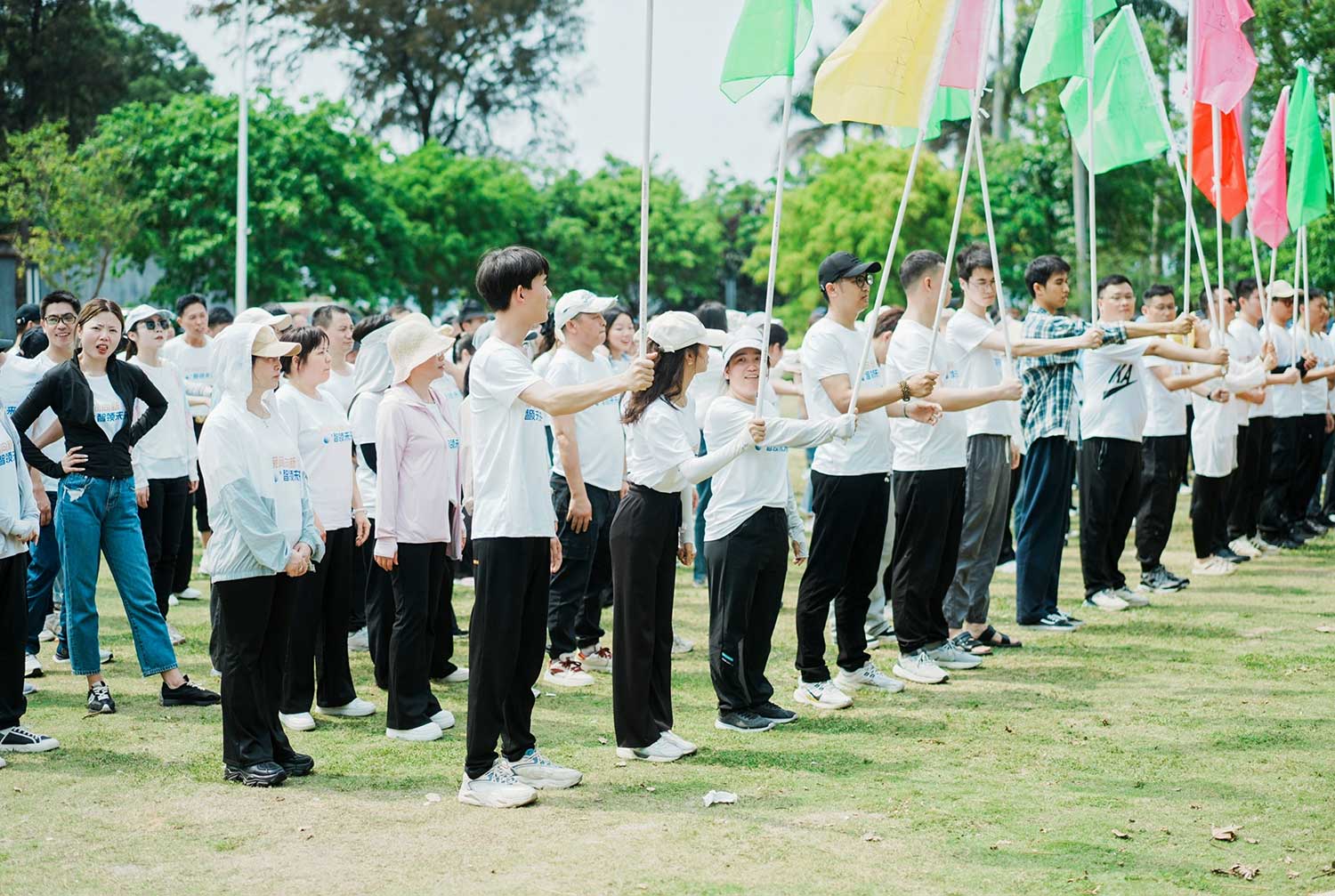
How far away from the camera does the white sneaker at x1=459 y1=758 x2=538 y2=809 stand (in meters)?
5.75

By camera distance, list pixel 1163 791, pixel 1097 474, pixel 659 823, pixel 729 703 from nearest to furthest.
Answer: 1. pixel 659 823
2. pixel 1163 791
3. pixel 729 703
4. pixel 1097 474

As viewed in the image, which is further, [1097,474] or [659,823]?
[1097,474]

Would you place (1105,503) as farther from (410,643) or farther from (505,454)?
(505,454)

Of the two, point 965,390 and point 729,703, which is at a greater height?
point 965,390

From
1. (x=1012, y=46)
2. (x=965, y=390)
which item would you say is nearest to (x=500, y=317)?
(x=965, y=390)

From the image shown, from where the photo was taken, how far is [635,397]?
21.5ft

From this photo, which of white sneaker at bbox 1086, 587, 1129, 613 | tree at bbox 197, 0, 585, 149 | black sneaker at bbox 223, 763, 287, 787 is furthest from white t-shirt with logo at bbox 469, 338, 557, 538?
tree at bbox 197, 0, 585, 149

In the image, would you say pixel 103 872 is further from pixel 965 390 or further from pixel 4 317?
pixel 4 317

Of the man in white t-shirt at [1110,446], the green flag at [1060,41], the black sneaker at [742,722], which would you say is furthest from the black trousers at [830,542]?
the man in white t-shirt at [1110,446]

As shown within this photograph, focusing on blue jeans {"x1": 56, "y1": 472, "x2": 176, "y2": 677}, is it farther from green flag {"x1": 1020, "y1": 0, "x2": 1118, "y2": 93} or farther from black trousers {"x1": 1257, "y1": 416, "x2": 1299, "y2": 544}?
black trousers {"x1": 1257, "y1": 416, "x2": 1299, "y2": 544}

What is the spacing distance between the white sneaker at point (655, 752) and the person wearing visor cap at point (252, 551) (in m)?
1.39

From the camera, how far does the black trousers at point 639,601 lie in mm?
6430

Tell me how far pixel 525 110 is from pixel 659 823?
44616mm

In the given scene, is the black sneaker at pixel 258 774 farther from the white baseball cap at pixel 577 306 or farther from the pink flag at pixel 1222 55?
the pink flag at pixel 1222 55
